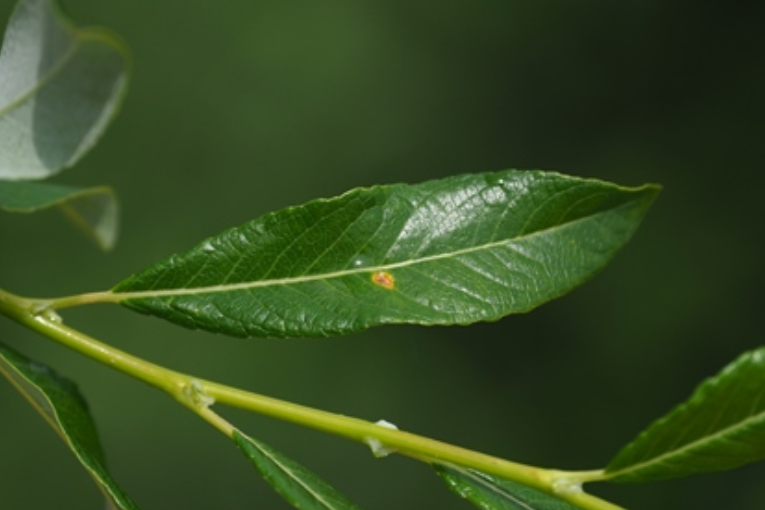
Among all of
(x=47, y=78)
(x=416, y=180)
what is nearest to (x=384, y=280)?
(x=47, y=78)

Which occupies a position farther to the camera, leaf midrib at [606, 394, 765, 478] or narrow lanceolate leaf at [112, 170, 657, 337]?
narrow lanceolate leaf at [112, 170, 657, 337]

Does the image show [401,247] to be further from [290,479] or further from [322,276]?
[290,479]

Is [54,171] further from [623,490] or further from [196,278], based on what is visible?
[623,490]

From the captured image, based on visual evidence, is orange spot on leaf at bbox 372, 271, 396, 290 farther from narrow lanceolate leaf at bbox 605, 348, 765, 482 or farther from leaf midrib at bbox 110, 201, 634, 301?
narrow lanceolate leaf at bbox 605, 348, 765, 482

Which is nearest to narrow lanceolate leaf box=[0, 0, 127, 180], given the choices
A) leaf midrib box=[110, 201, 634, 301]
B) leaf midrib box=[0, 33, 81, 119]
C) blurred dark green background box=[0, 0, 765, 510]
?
leaf midrib box=[0, 33, 81, 119]

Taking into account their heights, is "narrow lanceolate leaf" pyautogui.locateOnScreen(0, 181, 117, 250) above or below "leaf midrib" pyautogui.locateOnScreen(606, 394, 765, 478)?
above

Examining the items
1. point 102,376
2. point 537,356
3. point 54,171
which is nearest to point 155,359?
point 102,376

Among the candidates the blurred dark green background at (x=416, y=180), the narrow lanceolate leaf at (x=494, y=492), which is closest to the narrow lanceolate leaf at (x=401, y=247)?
the narrow lanceolate leaf at (x=494, y=492)
